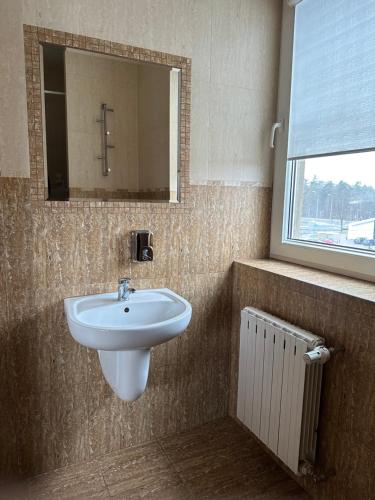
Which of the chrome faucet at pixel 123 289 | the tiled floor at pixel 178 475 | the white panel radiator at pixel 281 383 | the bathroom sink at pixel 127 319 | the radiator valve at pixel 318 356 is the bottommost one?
the tiled floor at pixel 178 475

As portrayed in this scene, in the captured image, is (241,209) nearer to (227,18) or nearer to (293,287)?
(293,287)

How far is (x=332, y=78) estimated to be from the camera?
163 cm

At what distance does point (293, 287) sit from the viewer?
5.24ft

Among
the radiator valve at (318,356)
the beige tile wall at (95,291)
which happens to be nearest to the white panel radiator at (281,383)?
the radiator valve at (318,356)

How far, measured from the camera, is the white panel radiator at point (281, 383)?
4.69 feet

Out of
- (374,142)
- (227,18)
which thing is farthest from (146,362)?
(227,18)

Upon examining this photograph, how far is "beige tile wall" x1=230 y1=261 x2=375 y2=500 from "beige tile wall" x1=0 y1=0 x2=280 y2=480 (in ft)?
1.52

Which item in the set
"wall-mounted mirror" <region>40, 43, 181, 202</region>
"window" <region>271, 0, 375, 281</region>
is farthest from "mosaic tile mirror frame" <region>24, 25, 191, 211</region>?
"window" <region>271, 0, 375, 281</region>

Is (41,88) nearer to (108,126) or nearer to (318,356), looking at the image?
(108,126)

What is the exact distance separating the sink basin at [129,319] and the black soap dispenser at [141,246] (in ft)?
0.55

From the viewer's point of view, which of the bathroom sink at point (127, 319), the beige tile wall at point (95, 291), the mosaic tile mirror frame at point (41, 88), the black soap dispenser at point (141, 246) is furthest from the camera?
the black soap dispenser at point (141, 246)

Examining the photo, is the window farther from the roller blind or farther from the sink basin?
the sink basin

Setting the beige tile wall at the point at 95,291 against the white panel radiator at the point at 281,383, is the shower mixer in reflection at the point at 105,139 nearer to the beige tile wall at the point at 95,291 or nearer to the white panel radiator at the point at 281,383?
the beige tile wall at the point at 95,291

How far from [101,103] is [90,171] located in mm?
307
